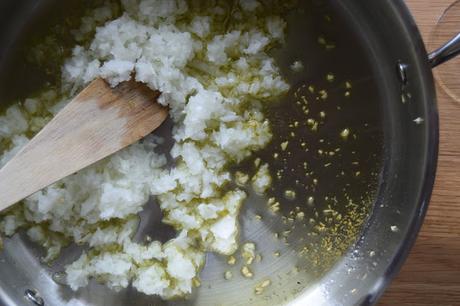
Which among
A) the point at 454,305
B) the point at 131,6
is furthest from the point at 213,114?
the point at 454,305

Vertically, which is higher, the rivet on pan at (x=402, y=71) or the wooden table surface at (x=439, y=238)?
the rivet on pan at (x=402, y=71)

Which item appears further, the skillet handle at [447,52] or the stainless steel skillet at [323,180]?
the stainless steel skillet at [323,180]

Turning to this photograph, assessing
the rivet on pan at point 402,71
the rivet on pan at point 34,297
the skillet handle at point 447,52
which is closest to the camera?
the skillet handle at point 447,52

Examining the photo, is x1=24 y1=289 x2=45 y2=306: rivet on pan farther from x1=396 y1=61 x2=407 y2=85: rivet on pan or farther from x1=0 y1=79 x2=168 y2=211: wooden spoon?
x1=396 y1=61 x2=407 y2=85: rivet on pan

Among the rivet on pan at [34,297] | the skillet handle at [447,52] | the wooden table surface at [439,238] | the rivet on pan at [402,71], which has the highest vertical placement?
the skillet handle at [447,52]

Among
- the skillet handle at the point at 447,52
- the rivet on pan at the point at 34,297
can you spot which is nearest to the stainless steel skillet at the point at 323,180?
the rivet on pan at the point at 34,297

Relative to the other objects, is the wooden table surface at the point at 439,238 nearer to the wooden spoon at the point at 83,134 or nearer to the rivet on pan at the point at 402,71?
the rivet on pan at the point at 402,71

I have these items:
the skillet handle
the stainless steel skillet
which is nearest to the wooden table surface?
the stainless steel skillet
